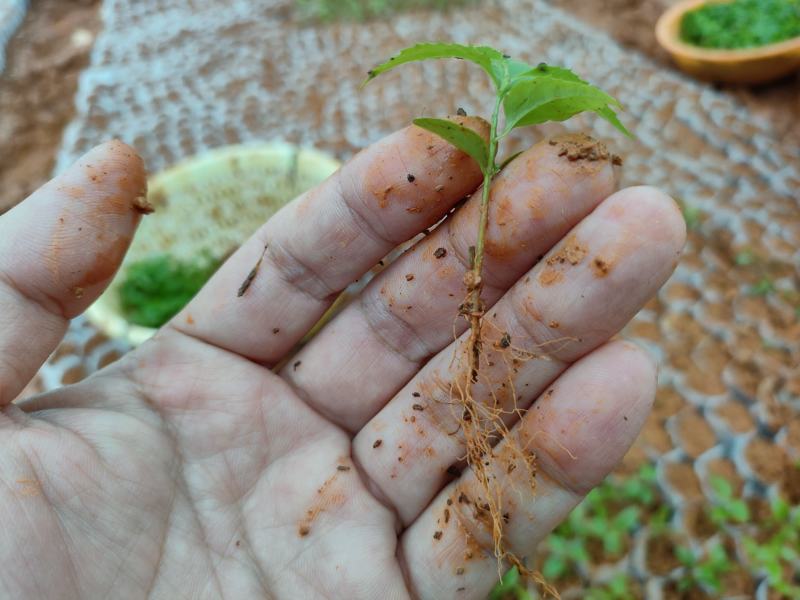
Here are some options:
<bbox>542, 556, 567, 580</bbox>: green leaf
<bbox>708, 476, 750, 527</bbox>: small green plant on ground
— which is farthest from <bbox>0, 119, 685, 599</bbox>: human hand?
<bbox>708, 476, 750, 527</bbox>: small green plant on ground

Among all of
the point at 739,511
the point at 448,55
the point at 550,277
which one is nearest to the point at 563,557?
the point at 739,511

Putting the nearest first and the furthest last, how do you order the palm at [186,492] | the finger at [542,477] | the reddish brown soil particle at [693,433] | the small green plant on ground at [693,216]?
the palm at [186,492] → the finger at [542,477] → the reddish brown soil particle at [693,433] → the small green plant on ground at [693,216]

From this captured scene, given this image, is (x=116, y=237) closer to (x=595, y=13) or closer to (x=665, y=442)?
(x=665, y=442)

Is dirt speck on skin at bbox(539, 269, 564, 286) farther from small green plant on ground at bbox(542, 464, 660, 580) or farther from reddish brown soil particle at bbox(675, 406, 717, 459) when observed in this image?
reddish brown soil particle at bbox(675, 406, 717, 459)

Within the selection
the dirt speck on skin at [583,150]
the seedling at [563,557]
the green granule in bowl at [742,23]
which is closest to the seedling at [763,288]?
the seedling at [563,557]

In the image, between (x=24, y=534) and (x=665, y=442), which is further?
(x=665, y=442)

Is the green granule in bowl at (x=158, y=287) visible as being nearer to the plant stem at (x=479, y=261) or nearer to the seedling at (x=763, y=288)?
the plant stem at (x=479, y=261)

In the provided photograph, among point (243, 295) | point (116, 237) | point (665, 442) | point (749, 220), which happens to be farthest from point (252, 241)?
point (749, 220)
